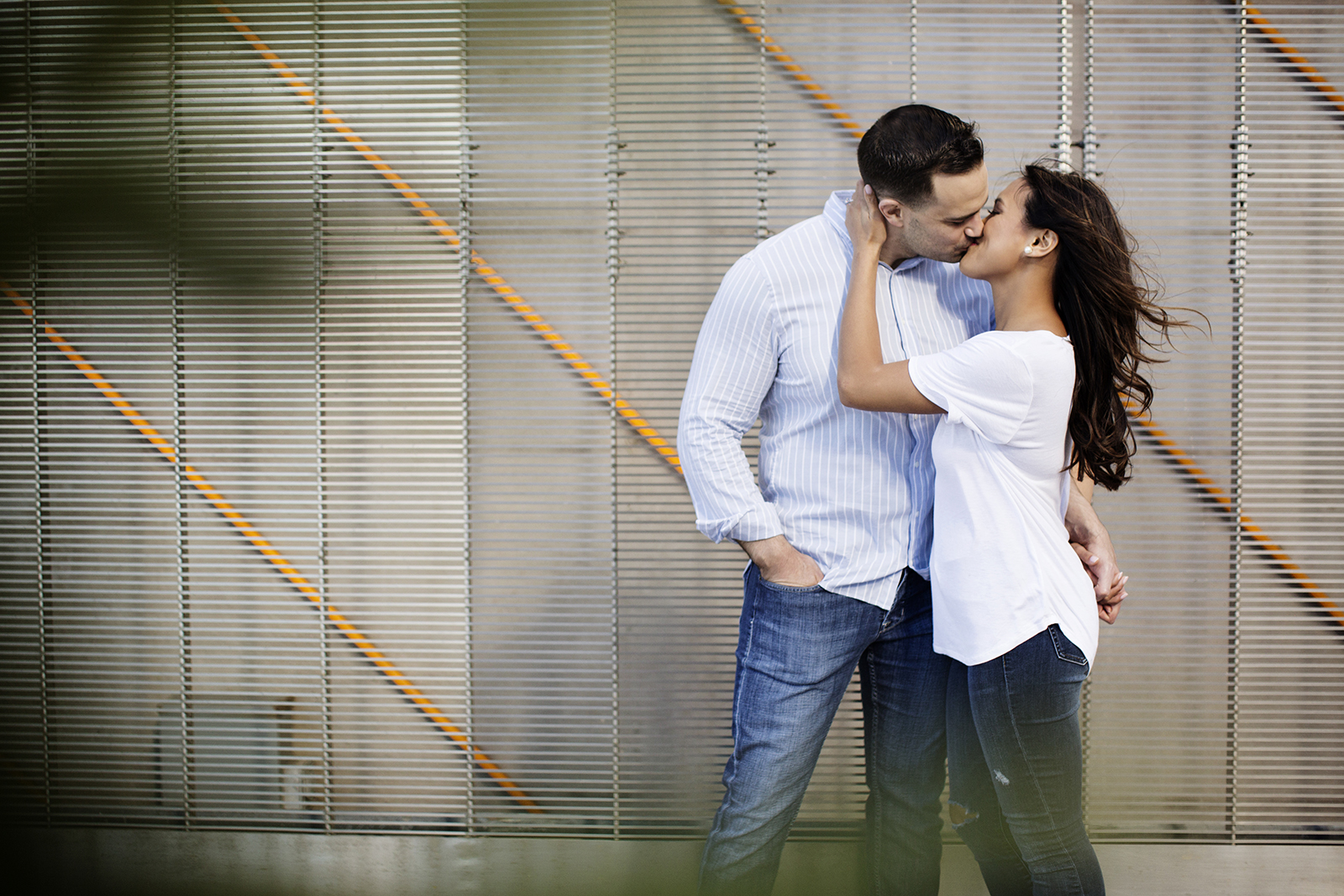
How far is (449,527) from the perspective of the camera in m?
2.30

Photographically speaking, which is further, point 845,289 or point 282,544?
point 282,544

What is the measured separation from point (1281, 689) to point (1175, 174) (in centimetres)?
151

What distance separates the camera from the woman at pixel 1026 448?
1.40m

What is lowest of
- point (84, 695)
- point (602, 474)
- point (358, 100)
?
point (84, 695)

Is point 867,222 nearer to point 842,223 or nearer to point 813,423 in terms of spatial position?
point 842,223

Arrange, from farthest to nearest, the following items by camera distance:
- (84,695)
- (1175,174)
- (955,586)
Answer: (84,695) < (1175,174) < (955,586)

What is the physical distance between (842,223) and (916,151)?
204 millimetres

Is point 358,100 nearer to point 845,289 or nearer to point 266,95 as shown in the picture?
point 266,95

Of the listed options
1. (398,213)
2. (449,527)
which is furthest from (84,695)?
(398,213)

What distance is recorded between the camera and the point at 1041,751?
1.40 metres

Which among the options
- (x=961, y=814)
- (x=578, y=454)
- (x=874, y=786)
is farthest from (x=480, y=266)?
(x=961, y=814)

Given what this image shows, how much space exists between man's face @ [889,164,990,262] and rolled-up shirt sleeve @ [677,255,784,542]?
0.31 m

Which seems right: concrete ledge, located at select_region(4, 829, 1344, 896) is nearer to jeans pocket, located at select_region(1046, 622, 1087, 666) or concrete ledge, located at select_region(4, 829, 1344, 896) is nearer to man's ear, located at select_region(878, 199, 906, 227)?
jeans pocket, located at select_region(1046, 622, 1087, 666)

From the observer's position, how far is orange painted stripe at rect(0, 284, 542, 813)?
91.7 inches
